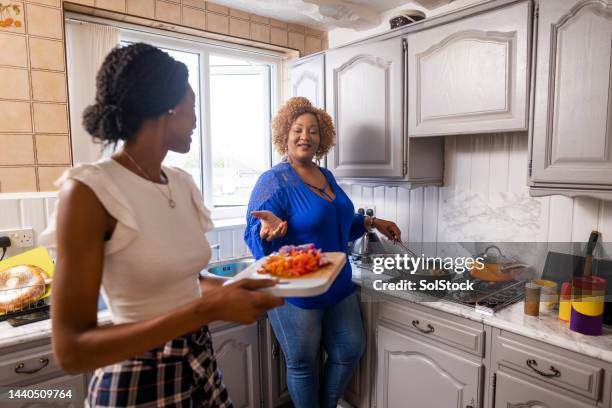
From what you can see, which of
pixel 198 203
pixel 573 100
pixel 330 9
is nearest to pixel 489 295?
pixel 573 100

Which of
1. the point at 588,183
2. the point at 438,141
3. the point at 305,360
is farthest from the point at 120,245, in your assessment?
the point at 438,141

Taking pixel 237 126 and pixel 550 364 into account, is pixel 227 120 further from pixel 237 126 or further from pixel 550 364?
pixel 550 364

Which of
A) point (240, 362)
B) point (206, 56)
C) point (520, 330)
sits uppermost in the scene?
point (206, 56)

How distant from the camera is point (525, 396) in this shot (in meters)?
1.42

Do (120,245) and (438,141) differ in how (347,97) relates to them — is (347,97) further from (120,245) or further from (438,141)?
(120,245)

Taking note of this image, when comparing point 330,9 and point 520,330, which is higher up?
point 330,9

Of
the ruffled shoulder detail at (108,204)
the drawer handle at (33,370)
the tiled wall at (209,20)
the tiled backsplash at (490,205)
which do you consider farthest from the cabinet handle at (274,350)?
the tiled wall at (209,20)

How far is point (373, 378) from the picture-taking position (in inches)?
78.3

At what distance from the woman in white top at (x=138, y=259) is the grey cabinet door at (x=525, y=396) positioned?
1.06m

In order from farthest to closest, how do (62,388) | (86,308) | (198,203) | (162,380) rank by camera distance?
(62,388)
(198,203)
(162,380)
(86,308)

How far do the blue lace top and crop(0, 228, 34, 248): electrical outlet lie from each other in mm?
908

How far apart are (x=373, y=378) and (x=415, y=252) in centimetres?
67

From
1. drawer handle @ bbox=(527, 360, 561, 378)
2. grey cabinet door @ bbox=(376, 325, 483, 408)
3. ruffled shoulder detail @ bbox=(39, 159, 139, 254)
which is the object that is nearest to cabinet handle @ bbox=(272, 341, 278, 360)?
grey cabinet door @ bbox=(376, 325, 483, 408)

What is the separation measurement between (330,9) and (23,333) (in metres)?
1.95
